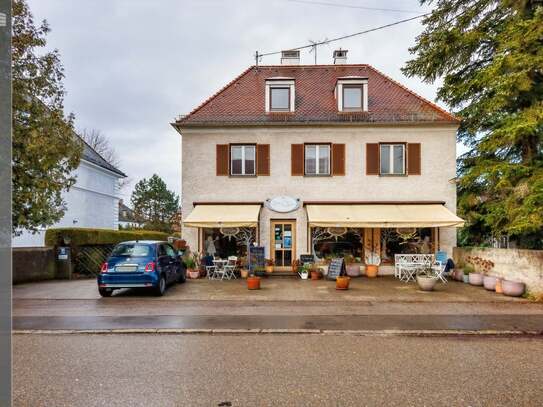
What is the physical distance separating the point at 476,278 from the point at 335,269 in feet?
17.2

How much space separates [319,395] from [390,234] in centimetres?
1399

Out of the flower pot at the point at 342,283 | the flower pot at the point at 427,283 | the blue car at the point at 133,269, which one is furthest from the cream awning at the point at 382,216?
the blue car at the point at 133,269

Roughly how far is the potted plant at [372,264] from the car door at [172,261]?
8.31 m

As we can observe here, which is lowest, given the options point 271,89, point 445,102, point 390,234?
point 390,234

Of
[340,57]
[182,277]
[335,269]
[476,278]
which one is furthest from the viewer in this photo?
[340,57]

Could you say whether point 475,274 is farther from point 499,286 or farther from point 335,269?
point 335,269

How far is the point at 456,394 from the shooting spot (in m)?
4.77

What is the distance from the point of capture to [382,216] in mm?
16328

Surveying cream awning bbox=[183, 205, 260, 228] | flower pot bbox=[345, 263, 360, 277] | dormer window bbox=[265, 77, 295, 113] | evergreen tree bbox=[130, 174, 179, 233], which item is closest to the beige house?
cream awning bbox=[183, 205, 260, 228]

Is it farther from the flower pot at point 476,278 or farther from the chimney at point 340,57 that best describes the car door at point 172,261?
the chimney at point 340,57

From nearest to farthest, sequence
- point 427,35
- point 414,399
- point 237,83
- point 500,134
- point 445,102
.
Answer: point 414,399 < point 500,134 < point 427,35 < point 445,102 < point 237,83

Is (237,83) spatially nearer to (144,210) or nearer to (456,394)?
(456,394)

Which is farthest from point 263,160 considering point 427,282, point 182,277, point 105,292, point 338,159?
point 105,292

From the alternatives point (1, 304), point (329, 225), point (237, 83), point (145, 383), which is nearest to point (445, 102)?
point (329, 225)
